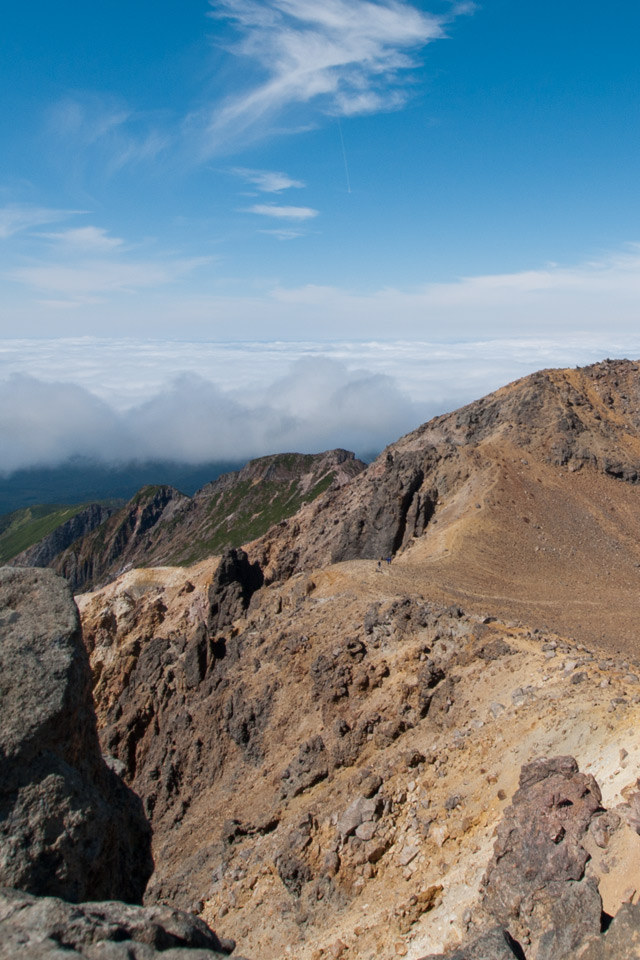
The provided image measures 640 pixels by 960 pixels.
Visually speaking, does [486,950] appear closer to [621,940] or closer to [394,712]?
[621,940]

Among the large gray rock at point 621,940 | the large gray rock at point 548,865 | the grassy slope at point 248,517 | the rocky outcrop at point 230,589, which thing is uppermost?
the large gray rock at point 621,940

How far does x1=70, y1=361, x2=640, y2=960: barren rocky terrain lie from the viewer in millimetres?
16031

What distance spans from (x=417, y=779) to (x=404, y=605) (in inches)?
405

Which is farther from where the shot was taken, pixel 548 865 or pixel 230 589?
pixel 230 589

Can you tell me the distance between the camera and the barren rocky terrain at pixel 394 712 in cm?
1603

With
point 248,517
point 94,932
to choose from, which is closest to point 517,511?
point 94,932

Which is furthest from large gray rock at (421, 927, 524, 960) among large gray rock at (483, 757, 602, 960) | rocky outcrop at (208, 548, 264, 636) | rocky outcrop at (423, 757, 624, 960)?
rocky outcrop at (208, 548, 264, 636)

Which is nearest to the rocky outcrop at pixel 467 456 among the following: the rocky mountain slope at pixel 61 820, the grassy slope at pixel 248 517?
the rocky mountain slope at pixel 61 820

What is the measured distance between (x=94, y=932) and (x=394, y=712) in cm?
1797

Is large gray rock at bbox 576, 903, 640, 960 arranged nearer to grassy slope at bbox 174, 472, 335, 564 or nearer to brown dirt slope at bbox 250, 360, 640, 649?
brown dirt slope at bbox 250, 360, 640, 649

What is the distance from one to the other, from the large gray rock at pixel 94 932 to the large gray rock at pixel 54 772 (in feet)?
4.72

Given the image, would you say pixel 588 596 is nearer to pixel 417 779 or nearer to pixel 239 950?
pixel 417 779

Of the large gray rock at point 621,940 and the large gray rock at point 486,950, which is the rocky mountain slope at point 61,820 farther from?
the large gray rock at point 621,940

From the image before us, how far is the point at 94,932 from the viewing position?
26.5ft
